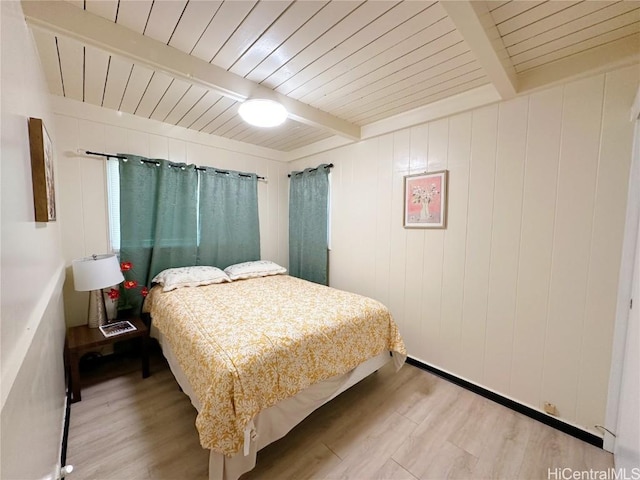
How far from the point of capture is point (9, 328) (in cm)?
71

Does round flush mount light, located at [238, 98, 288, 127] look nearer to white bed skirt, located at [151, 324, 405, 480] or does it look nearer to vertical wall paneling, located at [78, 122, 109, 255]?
vertical wall paneling, located at [78, 122, 109, 255]

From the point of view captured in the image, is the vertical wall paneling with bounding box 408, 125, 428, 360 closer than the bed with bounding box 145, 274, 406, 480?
No

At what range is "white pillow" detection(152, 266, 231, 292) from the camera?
2490 millimetres

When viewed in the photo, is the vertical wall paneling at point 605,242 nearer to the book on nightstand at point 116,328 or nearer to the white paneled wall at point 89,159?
the book on nightstand at point 116,328

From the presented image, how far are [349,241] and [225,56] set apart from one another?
2053mm

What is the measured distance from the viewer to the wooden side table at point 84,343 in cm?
193

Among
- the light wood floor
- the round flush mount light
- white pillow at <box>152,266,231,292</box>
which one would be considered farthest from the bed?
the round flush mount light

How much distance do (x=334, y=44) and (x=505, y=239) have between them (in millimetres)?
1743

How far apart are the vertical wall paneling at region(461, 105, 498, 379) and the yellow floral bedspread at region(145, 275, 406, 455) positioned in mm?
601

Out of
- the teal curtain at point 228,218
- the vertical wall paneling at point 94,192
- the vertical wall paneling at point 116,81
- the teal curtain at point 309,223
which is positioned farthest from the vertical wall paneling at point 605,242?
the vertical wall paneling at point 94,192

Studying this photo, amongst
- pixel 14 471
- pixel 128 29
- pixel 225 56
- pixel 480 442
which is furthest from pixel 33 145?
pixel 480 442

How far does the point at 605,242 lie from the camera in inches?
61.6

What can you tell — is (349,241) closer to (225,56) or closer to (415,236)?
(415,236)

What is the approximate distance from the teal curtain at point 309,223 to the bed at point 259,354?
0.97 meters
